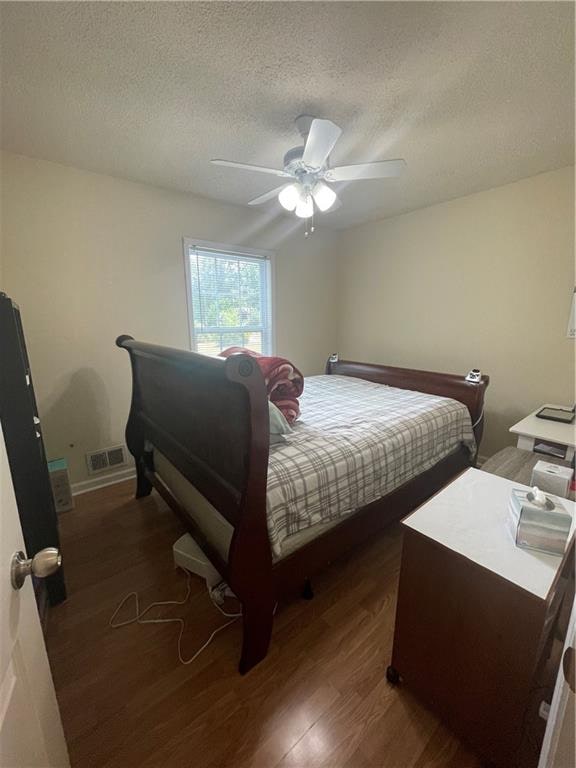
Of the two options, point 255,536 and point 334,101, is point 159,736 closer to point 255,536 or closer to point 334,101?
point 255,536

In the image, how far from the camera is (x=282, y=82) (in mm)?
1434

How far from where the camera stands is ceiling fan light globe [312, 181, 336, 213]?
1.80m

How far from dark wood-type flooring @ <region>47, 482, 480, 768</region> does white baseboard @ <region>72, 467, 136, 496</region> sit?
2.78 ft

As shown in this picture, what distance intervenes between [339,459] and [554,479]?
0.87 metres

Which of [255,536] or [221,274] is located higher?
[221,274]

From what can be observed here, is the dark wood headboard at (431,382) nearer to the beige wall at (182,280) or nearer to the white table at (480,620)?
the beige wall at (182,280)

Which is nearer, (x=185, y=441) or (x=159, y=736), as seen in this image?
(x=159, y=736)

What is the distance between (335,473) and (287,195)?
1.58 m

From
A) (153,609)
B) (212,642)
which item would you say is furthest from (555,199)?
(153,609)

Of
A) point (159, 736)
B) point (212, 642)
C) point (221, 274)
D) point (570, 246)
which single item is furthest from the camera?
point (221, 274)

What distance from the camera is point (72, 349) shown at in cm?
235

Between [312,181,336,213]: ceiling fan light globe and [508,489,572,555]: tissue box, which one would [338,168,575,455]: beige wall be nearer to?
[312,181,336,213]: ceiling fan light globe

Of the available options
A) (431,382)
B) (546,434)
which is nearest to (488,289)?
(431,382)

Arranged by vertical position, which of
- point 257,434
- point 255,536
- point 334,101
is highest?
point 334,101
